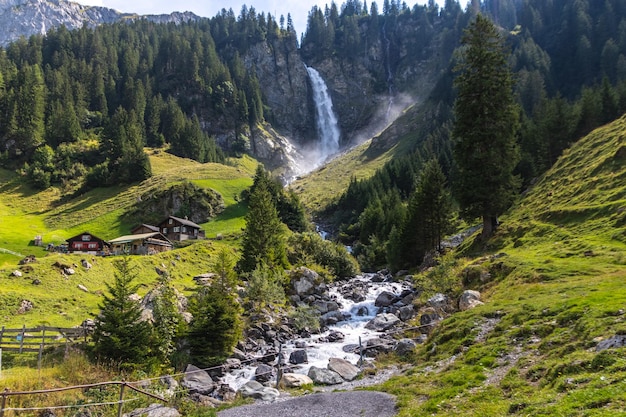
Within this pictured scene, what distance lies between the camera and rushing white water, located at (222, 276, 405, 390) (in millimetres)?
26844

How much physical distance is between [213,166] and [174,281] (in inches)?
3608

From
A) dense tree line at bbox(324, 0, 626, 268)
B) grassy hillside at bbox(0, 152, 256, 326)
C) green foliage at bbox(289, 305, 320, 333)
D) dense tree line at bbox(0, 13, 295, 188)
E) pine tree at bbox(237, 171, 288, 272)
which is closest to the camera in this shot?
green foliage at bbox(289, 305, 320, 333)

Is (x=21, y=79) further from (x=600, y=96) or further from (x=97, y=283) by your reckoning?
(x=600, y=96)

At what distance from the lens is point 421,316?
29.3 meters

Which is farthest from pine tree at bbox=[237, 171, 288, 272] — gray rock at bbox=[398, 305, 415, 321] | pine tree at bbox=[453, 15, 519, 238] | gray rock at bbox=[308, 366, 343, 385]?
gray rock at bbox=[308, 366, 343, 385]

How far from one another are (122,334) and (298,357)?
471 inches

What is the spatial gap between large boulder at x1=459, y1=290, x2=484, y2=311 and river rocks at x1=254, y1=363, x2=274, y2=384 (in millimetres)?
13633

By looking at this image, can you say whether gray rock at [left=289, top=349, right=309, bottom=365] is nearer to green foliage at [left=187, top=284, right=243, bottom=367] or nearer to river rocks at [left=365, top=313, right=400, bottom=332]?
green foliage at [left=187, top=284, right=243, bottom=367]

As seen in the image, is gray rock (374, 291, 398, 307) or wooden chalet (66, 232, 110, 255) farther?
wooden chalet (66, 232, 110, 255)

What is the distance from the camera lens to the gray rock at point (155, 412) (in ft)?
63.3

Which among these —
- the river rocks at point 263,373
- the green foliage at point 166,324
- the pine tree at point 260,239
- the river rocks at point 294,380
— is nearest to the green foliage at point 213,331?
the green foliage at point 166,324

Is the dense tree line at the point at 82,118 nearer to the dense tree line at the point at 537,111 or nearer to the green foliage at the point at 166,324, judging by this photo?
the dense tree line at the point at 537,111

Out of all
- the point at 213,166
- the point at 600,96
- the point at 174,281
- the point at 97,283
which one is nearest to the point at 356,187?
the point at 213,166

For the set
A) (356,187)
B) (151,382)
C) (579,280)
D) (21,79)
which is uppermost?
(21,79)
